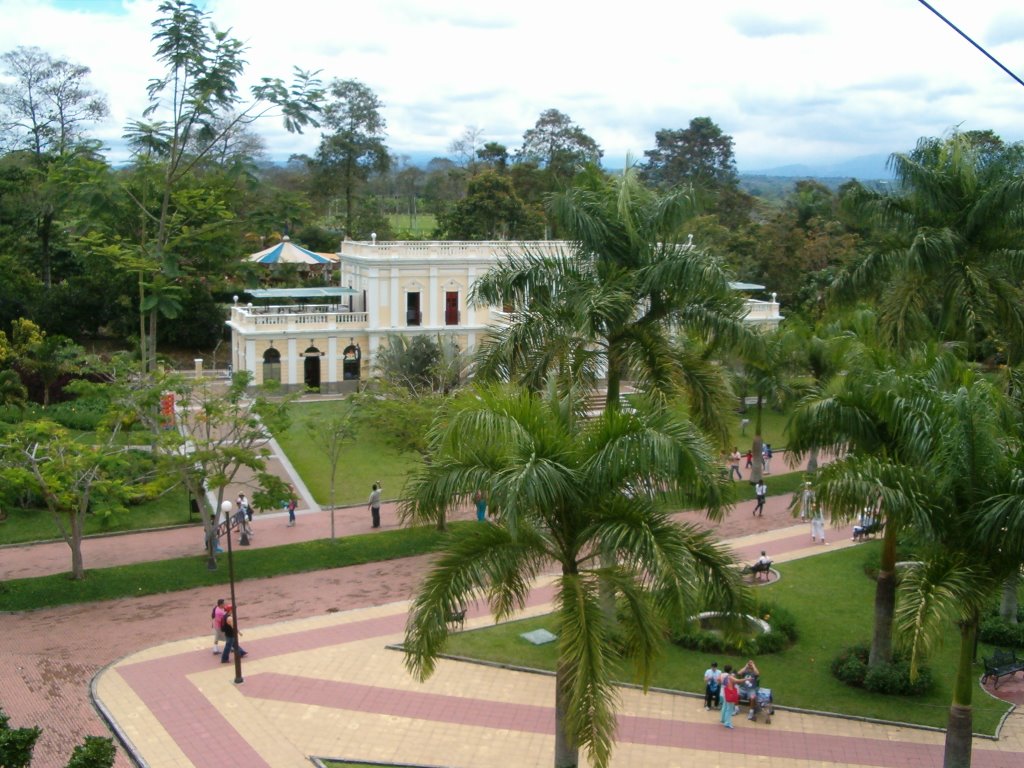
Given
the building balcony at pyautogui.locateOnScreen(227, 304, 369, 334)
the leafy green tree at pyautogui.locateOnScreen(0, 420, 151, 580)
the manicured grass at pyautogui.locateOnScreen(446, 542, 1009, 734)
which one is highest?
the building balcony at pyautogui.locateOnScreen(227, 304, 369, 334)

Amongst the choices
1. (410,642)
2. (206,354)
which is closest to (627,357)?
(410,642)

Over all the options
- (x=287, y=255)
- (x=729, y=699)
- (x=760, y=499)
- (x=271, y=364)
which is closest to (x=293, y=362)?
(x=271, y=364)

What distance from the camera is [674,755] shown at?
15.4 m

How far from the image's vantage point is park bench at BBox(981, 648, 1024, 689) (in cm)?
1733

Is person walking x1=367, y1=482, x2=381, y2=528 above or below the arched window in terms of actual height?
below

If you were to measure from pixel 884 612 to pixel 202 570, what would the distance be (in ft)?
47.3

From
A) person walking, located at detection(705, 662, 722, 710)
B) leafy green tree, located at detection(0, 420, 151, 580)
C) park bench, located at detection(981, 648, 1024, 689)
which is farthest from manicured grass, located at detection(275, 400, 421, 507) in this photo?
park bench, located at detection(981, 648, 1024, 689)

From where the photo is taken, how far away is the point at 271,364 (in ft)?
141

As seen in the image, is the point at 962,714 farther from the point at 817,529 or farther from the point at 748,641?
the point at 817,529

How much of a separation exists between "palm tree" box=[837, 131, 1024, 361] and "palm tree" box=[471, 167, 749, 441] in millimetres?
6501

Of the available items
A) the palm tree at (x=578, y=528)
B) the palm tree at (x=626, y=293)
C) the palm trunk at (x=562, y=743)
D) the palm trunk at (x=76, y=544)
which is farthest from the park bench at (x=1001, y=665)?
the palm trunk at (x=76, y=544)

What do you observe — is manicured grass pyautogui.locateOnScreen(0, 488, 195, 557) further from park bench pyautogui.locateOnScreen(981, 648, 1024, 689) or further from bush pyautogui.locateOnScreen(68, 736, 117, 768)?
park bench pyautogui.locateOnScreen(981, 648, 1024, 689)

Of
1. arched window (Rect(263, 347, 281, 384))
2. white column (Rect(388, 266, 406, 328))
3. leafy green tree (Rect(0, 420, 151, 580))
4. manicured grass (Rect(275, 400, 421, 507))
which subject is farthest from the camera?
white column (Rect(388, 266, 406, 328))

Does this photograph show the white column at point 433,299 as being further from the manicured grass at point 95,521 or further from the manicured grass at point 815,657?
the manicured grass at point 815,657
